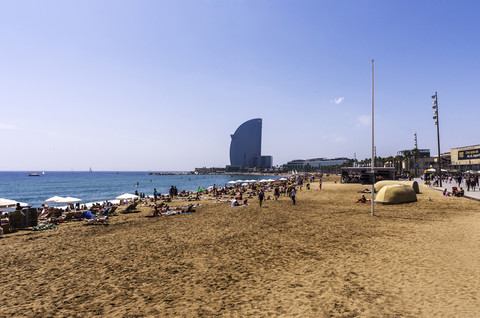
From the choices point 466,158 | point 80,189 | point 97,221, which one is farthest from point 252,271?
point 466,158

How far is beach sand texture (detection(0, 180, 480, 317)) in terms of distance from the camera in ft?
17.4

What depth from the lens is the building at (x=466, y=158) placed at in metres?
59.9

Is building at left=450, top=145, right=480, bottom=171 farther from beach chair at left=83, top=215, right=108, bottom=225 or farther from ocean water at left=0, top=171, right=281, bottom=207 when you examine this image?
beach chair at left=83, top=215, right=108, bottom=225

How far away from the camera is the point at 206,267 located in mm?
7727

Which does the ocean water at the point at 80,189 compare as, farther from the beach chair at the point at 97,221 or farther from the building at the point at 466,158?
the building at the point at 466,158

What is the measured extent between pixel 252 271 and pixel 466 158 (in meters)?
78.9

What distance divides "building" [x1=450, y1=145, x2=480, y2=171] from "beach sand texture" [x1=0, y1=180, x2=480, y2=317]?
2516 inches

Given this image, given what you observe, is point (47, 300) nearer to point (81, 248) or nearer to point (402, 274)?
point (81, 248)

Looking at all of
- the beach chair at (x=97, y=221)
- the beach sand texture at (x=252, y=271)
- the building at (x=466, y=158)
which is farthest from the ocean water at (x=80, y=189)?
the building at (x=466, y=158)

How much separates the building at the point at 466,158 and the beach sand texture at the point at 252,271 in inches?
2516

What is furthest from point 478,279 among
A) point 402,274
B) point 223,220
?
point 223,220

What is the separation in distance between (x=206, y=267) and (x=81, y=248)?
19.2 ft

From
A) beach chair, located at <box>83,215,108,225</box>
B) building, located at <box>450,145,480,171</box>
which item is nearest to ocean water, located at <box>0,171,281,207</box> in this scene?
beach chair, located at <box>83,215,108,225</box>

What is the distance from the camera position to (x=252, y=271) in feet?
23.9
